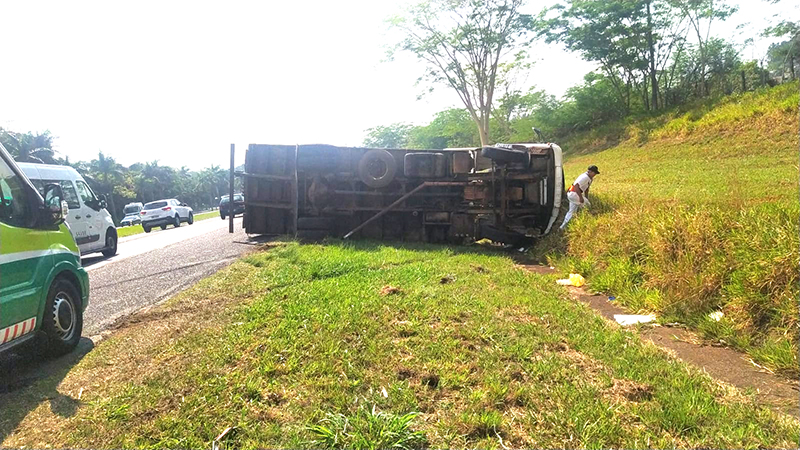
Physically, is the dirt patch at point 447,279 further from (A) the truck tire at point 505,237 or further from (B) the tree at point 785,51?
(B) the tree at point 785,51

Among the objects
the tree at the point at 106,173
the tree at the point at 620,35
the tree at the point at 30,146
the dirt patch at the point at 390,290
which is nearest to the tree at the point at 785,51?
the tree at the point at 620,35

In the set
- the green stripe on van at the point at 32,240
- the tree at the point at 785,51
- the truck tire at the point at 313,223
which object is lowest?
the truck tire at the point at 313,223

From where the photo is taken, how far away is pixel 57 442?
2.77 metres

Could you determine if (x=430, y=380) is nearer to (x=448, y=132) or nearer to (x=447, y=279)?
(x=447, y=279)

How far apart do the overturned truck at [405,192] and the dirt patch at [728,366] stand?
Answer: 16.6ft

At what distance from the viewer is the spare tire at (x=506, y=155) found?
392 inches

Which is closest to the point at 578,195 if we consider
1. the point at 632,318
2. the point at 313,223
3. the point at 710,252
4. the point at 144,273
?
the point at 710,252

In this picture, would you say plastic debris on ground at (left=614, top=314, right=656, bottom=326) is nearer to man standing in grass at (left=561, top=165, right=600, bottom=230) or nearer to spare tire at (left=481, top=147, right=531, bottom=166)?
man standing in grass at (left=561, top=165, right=600, bottom=230)

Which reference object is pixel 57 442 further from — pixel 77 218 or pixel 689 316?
pixel 77 218

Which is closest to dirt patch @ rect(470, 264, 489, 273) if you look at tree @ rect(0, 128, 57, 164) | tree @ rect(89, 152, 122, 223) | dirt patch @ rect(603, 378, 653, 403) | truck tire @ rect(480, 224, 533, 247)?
truck tire @ rect(480, 224, 533, 247)

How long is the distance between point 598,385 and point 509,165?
7.44 meters

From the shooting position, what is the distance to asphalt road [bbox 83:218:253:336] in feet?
19.7

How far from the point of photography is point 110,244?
38.6 ft

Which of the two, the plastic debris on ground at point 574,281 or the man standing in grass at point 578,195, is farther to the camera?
the man standing in grass at point 578,195
